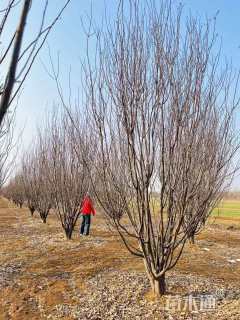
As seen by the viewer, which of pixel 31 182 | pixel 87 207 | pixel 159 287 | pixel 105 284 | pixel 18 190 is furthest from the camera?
pixel 18 190

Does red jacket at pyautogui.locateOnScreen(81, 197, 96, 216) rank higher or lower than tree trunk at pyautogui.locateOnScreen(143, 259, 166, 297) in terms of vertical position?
higher

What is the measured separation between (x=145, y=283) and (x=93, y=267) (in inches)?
86.8

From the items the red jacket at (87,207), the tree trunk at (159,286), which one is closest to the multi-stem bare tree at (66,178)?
the red jacket at (87,207)

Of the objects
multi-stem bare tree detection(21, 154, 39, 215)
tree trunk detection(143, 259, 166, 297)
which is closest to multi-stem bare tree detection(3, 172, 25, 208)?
multi-stem bare tree detection(21, 154, 39, 215)

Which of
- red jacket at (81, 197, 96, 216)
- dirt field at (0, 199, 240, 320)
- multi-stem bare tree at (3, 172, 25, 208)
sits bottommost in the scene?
dirt field at (0, 199, 240, 320)

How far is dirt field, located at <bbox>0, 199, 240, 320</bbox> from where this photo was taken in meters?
6.56

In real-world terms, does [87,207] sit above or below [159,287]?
above

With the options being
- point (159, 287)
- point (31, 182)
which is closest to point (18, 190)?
point (31, 182)

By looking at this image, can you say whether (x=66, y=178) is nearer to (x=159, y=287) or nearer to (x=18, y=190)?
(x=159, y=287)

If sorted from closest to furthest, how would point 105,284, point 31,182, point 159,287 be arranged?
point 159,287 < point 105,284 < point 31,182

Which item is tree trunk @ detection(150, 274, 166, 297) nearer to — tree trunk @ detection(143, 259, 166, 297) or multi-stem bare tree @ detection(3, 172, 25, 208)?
tree trunk @ detection(143, 259, 166, 297)

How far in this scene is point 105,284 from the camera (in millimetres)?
8039

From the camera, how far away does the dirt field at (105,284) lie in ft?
21.5

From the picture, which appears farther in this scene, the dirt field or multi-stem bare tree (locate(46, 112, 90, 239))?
multi-stem bare tree (locate(46, 112, 90, 239))
